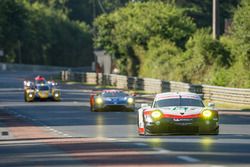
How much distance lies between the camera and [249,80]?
54438 mm

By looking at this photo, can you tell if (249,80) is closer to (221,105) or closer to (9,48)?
(221,105)

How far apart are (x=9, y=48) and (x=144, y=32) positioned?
5655cm

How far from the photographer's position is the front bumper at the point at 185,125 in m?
24.6

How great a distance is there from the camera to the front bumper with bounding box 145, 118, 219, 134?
24.6m

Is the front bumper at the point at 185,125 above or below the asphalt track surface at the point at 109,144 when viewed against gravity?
above

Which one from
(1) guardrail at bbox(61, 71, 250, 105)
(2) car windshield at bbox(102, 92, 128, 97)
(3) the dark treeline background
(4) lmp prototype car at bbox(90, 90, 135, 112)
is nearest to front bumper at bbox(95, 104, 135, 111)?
(4) lmp prototype car at bbox(90, 90, 135, 112)

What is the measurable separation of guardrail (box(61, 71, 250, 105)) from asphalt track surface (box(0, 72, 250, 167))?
373 inches

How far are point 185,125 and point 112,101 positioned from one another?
20538 millimetres

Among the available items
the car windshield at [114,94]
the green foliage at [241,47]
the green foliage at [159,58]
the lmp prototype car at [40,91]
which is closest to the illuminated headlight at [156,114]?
the car windshield at [114,94]

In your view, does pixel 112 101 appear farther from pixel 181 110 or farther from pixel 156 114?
pixel 181 110

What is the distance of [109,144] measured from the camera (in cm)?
2244

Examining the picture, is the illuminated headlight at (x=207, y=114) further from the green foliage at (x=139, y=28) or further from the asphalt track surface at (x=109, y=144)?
the green foliage at (x=139, y=28)

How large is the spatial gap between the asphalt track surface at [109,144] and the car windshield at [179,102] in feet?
3.45

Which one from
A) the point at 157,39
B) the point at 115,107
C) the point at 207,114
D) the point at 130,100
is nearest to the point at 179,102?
the point at 207,114
